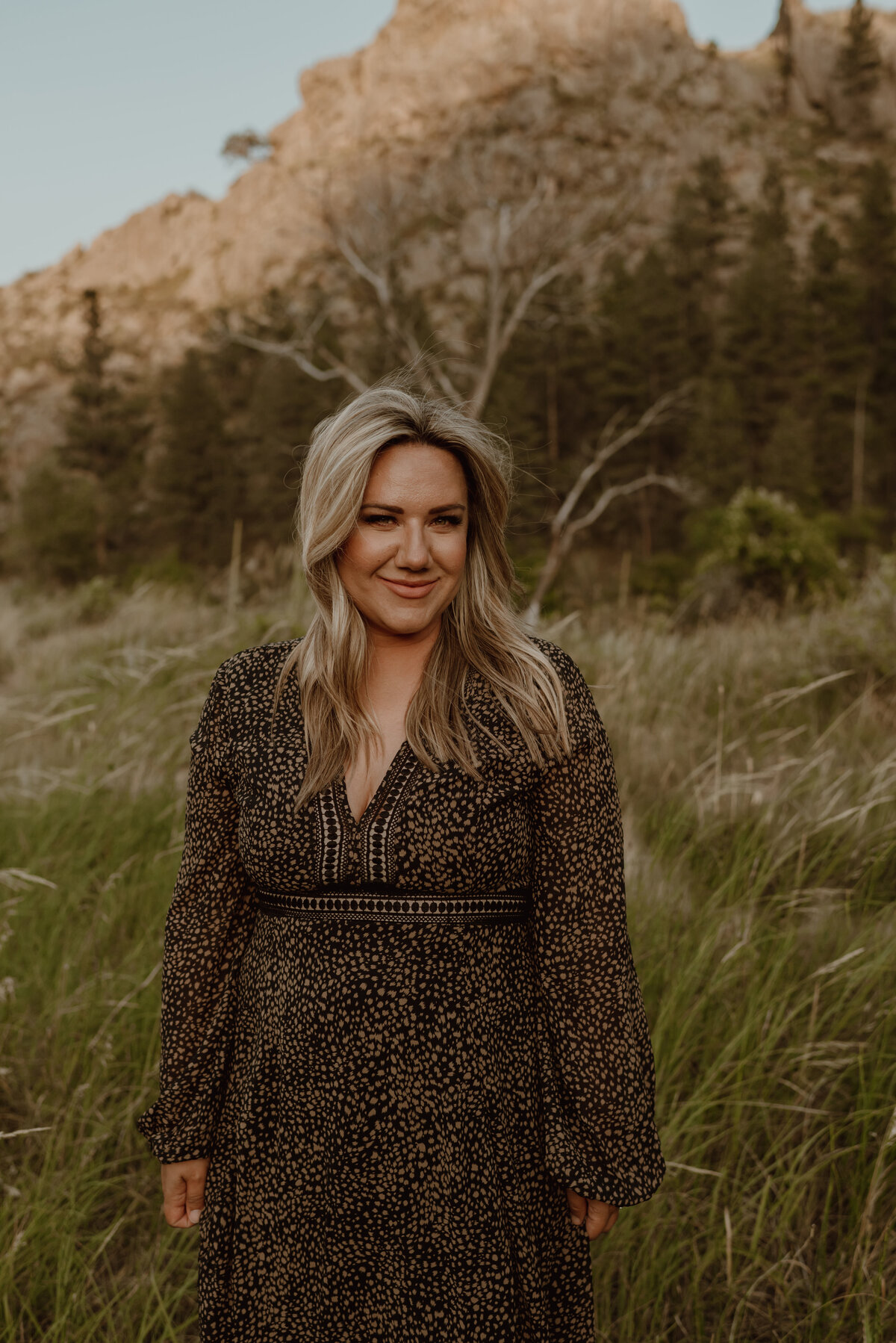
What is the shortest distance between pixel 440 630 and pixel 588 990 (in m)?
0.63

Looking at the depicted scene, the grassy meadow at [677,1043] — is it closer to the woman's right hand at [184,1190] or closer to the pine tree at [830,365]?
the woman's right hand at [184,1190]

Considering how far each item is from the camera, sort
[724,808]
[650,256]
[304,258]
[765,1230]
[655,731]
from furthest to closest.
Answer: [304,258], [650,256], [655,731], [724,808], [765,1230]

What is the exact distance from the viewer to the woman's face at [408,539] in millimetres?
1422

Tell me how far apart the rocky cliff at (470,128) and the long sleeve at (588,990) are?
2644 inches

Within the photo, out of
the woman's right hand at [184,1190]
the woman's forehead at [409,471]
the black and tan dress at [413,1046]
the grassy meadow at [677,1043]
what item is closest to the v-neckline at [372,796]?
the black and tan dress at [413,1046]

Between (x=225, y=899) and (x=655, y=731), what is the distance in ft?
9.59

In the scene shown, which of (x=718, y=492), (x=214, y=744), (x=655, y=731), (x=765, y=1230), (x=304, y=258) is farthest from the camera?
(x=304, y=258)

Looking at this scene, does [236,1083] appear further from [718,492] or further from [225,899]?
[718,492]

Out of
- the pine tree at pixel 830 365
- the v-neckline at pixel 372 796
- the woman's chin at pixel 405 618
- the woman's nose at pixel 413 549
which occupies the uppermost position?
the pine tree at pixel 830 365

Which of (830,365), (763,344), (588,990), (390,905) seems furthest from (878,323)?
(390,905)

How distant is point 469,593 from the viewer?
1544 mm

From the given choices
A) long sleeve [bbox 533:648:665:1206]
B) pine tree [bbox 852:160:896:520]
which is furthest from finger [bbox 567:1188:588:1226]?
pine tree [bbox 852:160:896:520]

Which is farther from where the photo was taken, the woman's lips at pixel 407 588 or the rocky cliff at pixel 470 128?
the rocky cliff at pixel 470 128

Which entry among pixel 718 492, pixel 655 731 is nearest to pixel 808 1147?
pixel 655 731
